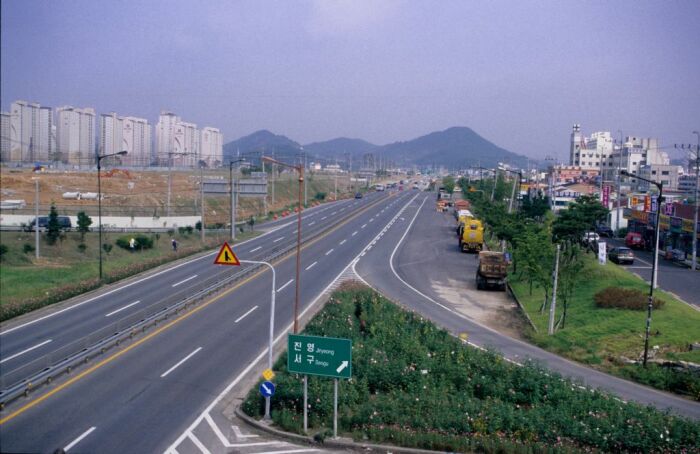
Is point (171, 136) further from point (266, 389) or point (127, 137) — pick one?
point (266, 389)

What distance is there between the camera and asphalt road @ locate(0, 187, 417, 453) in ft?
37.6

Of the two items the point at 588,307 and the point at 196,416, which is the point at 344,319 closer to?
the point at 196,416

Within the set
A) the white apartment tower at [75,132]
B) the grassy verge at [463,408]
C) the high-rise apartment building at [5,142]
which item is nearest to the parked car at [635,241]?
the grassy verge at [463,408]

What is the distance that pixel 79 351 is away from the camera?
16.3m

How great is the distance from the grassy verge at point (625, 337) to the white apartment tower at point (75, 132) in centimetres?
7645

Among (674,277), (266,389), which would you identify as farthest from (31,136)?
(266,389)

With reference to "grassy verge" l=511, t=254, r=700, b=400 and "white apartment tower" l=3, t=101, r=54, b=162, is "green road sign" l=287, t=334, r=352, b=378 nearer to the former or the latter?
"grassy verge" l=511, t=254, r=700, b=400

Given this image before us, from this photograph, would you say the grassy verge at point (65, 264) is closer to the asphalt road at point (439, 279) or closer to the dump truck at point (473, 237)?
the asphalt road at point (439, 279)

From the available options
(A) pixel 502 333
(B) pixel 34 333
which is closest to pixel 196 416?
(B) pixel 34 333

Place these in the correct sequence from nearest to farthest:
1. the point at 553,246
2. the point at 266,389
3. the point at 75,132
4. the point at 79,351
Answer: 1. the point at 266,389
2. the point at 79,351
3. the point at 553,246
4. the point at 75,132

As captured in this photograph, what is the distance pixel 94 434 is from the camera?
37.7 ft

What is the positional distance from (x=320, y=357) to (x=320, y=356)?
0.07 feet

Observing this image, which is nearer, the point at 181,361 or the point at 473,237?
the point at 181,361

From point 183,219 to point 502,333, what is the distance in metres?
35.7
